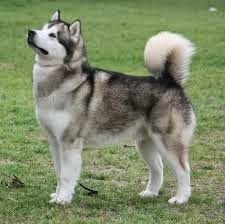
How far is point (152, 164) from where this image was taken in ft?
23.5

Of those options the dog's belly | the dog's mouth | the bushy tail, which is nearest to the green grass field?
the dog's belly

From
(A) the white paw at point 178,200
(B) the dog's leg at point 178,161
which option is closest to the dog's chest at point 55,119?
(B) the dog's leg at point 178,161

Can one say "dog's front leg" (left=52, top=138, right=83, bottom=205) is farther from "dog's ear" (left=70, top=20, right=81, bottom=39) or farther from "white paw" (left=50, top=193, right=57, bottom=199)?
"dog's ear" (left=70, top=20, right=81, bottom=39)

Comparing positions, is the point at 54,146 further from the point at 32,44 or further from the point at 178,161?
the point at 178,161

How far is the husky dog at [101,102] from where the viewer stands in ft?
21.3

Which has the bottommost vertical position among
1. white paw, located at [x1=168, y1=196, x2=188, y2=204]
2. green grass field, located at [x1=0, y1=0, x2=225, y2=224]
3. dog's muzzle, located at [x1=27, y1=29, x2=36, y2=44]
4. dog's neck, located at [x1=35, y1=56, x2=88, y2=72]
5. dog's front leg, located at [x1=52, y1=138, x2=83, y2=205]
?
green grass field, located at [x1=0, y1=0, x2=225, y2=224]

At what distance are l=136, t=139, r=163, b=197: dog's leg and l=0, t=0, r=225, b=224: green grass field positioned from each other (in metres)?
0.13

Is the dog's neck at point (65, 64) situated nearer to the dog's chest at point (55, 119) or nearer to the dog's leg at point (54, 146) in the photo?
the dog's chest at point (55, 119)

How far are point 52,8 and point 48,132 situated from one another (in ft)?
78.2

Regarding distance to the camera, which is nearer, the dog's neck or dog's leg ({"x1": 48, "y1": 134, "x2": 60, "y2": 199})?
the dog's neck

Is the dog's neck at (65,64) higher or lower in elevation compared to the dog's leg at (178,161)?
higher

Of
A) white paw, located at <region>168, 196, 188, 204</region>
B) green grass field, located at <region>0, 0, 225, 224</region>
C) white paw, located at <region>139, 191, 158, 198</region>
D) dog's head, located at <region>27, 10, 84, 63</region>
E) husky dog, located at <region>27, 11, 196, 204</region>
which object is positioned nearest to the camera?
green grass field, located at <region>0, 0, 225, 224</region>

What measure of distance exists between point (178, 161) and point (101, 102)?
37.8 inches

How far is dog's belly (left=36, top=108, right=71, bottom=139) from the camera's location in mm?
6445
